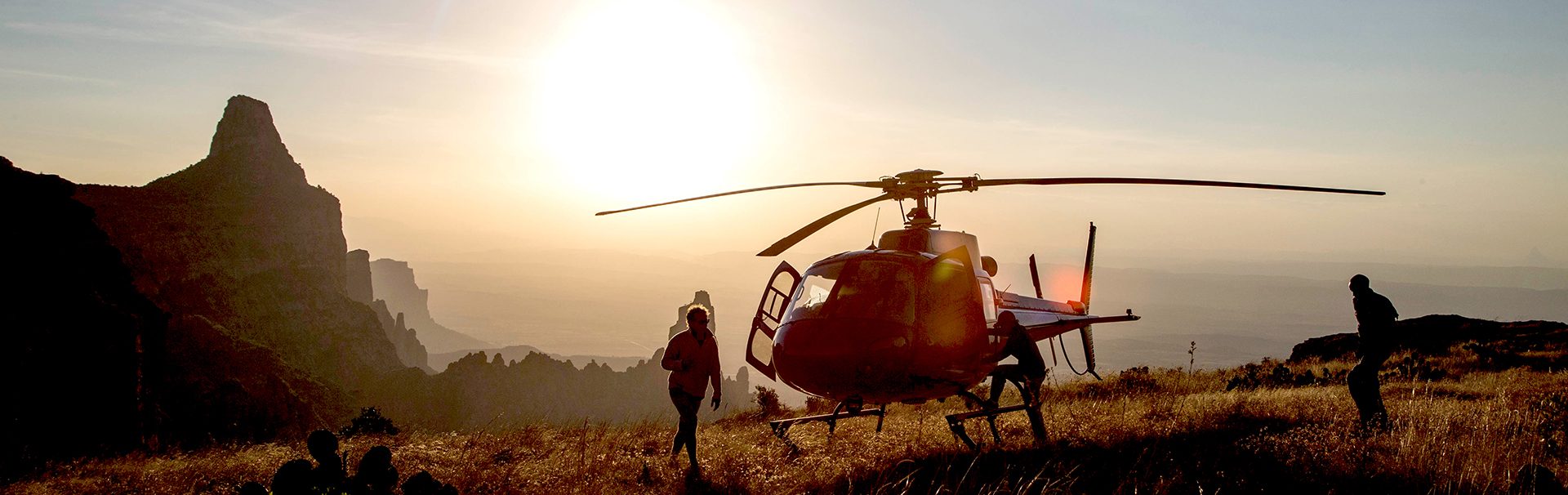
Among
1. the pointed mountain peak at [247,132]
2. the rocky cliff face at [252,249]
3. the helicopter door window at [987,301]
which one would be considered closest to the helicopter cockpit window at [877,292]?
the helicopter door window at [987,301]

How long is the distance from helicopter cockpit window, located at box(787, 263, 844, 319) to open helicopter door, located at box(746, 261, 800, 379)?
1006mm

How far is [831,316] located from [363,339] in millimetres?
124432

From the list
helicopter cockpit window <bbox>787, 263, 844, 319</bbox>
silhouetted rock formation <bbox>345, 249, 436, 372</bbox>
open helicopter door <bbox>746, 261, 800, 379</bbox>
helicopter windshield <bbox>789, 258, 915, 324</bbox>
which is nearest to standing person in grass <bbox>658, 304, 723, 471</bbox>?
open helicopter door <bbox>746, 261, 800, 379</bbox>

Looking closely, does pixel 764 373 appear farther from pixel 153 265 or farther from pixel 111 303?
pixel 153 265

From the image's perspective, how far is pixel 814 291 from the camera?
882 centimetres

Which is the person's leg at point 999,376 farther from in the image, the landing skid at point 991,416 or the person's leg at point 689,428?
the person's leg at point 689,428

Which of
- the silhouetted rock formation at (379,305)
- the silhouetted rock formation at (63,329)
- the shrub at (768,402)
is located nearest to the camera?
the shrub at (768,402)

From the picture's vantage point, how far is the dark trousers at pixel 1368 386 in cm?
937

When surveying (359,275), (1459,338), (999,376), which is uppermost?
(999,376)

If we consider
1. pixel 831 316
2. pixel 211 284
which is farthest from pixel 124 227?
pixel 831 316

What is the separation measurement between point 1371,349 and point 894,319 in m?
5.93

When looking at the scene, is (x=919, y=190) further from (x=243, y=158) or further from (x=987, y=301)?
(x=243, y=158)

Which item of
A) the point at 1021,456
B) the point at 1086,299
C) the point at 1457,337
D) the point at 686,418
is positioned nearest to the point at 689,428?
the point at 686,418

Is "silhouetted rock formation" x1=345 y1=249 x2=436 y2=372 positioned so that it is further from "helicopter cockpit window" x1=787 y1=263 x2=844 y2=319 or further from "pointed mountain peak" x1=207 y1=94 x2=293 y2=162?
"helicopter cockpit window" x1=787 y1=263 x2=844 y2=319
